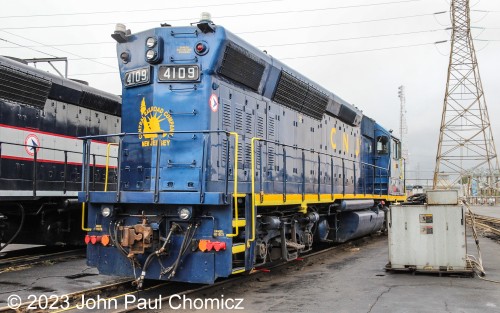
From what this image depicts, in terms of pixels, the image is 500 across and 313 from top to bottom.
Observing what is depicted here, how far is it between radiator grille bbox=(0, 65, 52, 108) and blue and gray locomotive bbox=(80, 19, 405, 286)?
9.91 feet

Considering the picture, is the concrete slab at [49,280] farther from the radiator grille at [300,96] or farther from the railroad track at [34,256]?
the radiator grille at [300,96]

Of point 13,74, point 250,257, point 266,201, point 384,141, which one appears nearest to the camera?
point 250,257

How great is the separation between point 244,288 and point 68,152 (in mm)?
5852

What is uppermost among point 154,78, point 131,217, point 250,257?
point 154,78

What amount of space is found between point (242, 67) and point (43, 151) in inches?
Answer: 203

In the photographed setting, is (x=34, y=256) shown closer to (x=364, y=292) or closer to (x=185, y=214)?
(x=185, y=214)

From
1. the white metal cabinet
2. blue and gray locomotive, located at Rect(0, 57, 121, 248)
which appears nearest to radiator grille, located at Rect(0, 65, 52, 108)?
blue and gray locomotive, located at Rect(0, 57, 121, 248)

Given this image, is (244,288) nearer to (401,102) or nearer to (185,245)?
(185,245)

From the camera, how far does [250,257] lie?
22.3ft

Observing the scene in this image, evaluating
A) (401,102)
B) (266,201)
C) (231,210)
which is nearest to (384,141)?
(266,201)

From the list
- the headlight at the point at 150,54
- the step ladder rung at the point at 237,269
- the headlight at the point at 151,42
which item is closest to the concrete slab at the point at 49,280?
the step ladder rung at the point at 237,269

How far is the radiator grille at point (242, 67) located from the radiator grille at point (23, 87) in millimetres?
4770

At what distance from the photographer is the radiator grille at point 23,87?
9312 millimetres

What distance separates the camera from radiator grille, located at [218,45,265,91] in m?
7.57
